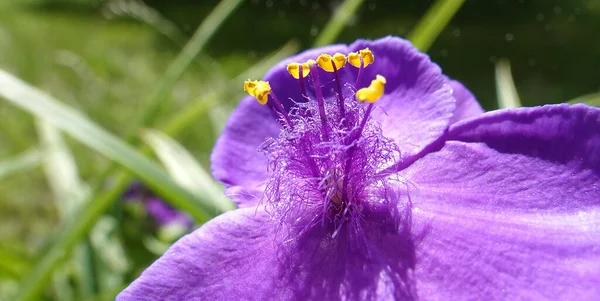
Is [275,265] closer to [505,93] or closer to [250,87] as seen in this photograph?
[250,87]

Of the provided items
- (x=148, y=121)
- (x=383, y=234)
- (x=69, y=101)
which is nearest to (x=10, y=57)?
(x=69, y=101)

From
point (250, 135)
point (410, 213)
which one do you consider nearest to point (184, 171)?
point (250, 135)

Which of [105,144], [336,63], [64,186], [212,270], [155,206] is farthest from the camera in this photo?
[155,206]

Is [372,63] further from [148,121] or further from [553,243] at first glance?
[148,121]

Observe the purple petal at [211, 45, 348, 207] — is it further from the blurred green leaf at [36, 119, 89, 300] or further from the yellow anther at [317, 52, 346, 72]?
the blurred green leaf at [36, 119, 89, 300]

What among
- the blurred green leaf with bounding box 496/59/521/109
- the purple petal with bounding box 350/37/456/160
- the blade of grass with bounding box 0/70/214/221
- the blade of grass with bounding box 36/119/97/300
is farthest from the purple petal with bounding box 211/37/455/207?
A: the blade of grass with bounding box 36/119/97/300

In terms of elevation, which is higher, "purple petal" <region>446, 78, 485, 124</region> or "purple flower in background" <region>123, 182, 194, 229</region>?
"purple flower in background" <region>123, 182, 194, 229</region>
